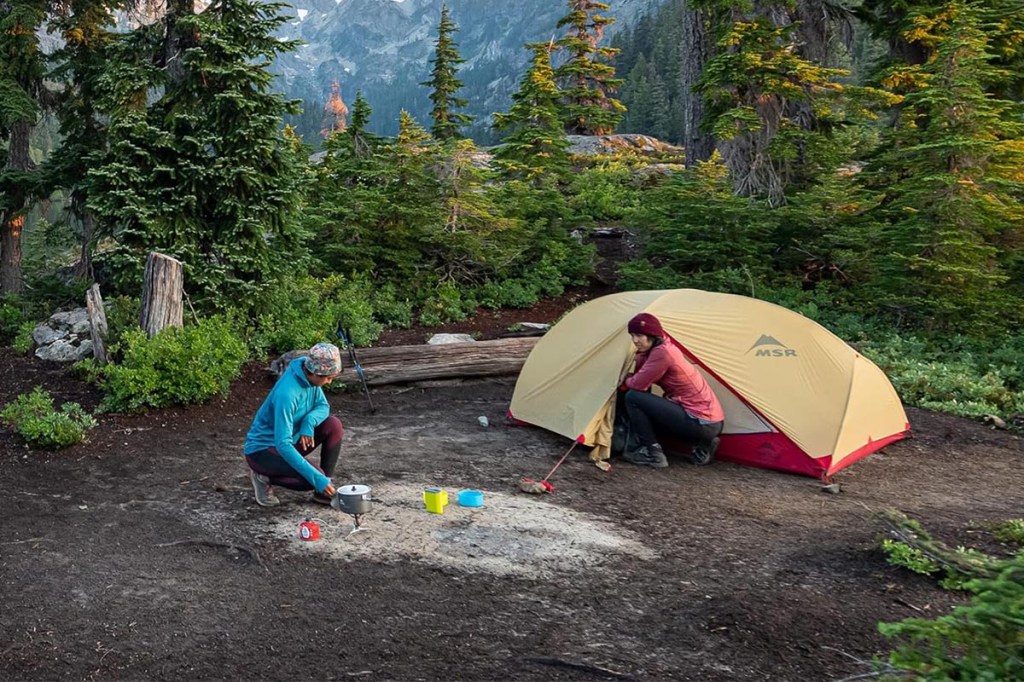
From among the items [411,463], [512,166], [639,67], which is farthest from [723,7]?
[639,67]

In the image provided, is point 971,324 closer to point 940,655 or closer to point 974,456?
point 974,456

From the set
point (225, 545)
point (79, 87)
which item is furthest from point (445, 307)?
point (225, 545)

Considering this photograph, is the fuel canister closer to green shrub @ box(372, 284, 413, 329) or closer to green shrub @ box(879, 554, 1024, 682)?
green shrub @ box(879, 554, 1024, 682)

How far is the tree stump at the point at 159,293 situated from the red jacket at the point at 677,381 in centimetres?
584

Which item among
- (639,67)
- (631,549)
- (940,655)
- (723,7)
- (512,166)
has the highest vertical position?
(639,67)

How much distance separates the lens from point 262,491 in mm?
5586

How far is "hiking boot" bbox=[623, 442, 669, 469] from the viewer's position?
679 centimetres

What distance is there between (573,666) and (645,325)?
3.72 meters

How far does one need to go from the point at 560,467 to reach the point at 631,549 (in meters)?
1.82

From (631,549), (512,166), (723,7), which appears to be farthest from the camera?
(512,166)

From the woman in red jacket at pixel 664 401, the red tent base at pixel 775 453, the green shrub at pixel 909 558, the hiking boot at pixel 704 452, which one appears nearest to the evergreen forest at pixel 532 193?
the red tent base at pixel 775 453

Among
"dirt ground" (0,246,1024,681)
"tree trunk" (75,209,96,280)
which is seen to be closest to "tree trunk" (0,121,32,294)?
"tree trunk" (75,209,96,280)

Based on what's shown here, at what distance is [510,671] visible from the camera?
11.4 feet

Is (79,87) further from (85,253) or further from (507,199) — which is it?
(507,199)
